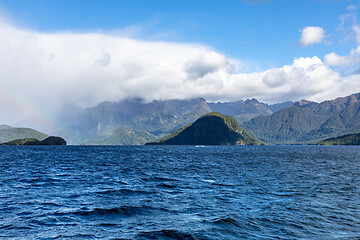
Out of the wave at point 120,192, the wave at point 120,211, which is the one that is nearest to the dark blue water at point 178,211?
the wave at point 120,192

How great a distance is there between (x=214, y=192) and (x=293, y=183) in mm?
20079

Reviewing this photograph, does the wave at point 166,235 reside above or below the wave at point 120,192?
above

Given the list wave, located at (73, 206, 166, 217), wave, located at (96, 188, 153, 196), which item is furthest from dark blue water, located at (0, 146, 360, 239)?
wave, located at (73, 206, 166, 217)

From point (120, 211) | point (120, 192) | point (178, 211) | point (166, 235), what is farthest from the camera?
point (120, 192)

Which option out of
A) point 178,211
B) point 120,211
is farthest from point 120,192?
point 178,211

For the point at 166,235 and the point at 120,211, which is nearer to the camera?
the point at 166,235

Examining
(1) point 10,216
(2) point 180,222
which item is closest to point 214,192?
(2) point 180,222

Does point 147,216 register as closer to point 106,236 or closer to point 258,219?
point 106,236

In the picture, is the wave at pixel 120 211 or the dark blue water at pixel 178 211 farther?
the wave at pixel 120 211

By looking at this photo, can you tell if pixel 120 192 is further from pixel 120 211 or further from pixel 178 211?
pixel 178 211

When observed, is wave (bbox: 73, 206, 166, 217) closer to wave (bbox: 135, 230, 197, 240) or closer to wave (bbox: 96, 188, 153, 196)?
wave (bbox: 135, 230, 197, 240)

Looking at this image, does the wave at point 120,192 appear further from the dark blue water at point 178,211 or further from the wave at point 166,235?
the wave at point 166,235

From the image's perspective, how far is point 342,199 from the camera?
126ft

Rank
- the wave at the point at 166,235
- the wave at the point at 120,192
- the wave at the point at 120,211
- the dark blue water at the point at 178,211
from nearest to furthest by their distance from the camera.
A: the wave at the point at 166,235
the dark blue water at the point at 178,211
the wave at the point at 120,211
the wave at the point at 120,192
